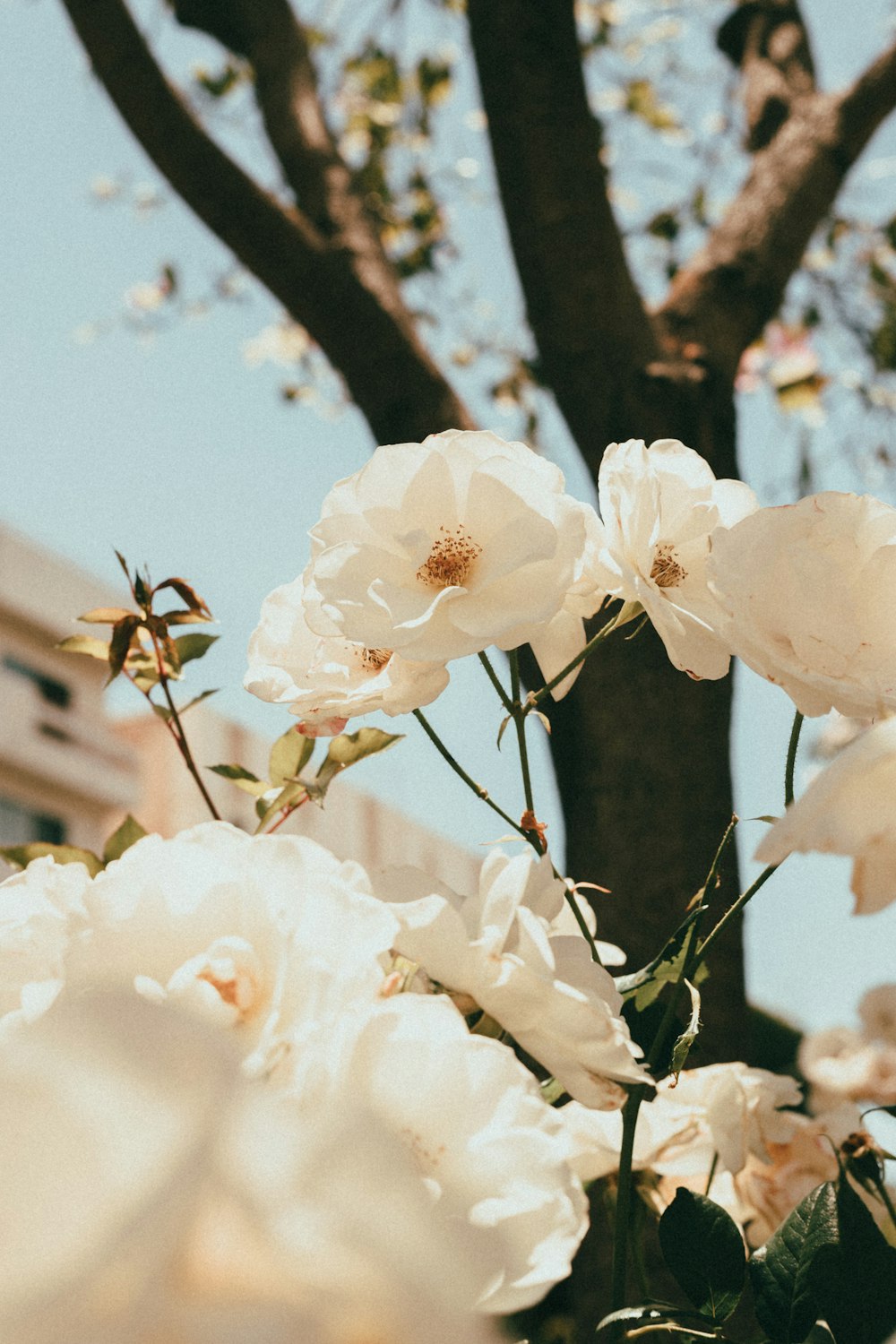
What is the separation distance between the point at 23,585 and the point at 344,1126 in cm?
1719

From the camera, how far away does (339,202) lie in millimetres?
2193

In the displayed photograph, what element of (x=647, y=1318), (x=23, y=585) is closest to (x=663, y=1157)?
(x=647, y=1318)

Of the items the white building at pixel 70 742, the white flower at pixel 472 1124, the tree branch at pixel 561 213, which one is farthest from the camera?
the white building at pixel 70 742

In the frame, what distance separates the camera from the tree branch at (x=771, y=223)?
6.63 ft

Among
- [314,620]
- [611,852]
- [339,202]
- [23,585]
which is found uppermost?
[339,202]

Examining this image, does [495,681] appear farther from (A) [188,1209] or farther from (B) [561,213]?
(B) [561,213]

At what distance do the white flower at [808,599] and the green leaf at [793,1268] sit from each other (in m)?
0.23

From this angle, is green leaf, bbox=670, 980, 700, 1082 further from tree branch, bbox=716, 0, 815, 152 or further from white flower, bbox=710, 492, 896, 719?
tree branch, bbox=716, 0, 815, 152

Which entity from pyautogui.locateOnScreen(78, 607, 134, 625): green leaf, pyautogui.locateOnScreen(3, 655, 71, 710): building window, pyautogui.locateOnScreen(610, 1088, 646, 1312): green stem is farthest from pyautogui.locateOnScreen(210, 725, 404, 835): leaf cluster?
pyautogui.locateOnScreen(3, 655, 71, 710): building window

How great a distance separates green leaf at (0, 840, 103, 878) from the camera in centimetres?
71

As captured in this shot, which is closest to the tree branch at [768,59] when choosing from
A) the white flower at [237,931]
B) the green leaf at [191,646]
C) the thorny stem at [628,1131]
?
the green leaf at [191,646]

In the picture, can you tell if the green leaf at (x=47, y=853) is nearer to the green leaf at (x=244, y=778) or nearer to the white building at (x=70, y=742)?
the green leaf at (x=244, y=778)

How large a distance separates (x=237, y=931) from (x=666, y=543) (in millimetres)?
291

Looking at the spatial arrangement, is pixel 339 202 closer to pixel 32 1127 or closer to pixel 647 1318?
pixel 647 1318
